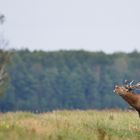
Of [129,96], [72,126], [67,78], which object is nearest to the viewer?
[72,126]

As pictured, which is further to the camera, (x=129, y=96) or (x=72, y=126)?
(x=129, y=96)

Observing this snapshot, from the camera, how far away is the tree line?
11588 cm

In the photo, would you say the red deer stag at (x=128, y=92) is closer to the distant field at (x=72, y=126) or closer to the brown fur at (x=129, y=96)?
the brown fur at (x=129, y=96)

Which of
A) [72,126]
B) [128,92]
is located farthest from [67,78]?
[72,126]

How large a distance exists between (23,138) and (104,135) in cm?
414

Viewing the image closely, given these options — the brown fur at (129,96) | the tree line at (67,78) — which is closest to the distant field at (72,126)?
the brown fur at (129,96)

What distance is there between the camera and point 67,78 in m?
130

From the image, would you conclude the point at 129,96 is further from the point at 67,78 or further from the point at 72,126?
the point at 67,78

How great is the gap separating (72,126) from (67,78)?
101939 mm

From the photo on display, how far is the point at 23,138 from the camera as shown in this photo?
2367 centimetres

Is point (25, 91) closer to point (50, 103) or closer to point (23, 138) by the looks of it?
point (50, 103)

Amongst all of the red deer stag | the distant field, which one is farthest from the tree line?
the red deer stag

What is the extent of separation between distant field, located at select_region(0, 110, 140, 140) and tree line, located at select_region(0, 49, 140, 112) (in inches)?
2778

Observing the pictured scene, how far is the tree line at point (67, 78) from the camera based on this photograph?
115875 mm
